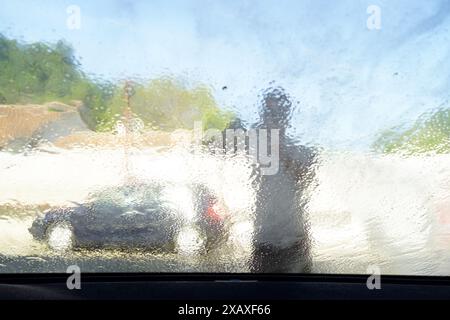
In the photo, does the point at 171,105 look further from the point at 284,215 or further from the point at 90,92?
the point at 284,215

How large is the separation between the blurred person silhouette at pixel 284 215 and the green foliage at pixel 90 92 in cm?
51

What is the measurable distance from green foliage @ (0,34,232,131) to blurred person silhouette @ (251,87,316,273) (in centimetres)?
51

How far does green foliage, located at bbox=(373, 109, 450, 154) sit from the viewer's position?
12.9ft

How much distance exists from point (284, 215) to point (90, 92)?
1.47 meters

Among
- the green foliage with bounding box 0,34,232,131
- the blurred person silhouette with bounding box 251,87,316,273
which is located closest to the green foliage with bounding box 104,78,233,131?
the green foliage with bounding box 0,34,232,131

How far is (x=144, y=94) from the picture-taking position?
3.88 m

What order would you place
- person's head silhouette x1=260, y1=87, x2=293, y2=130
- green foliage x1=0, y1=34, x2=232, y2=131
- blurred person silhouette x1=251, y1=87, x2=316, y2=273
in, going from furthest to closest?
1. blurred person silhouette x1=251, y1=87, x2=316, y2=273
2. person's head silhouette x1=260, y1=87, x2=293, y2=130
3. green foliage x1=0, y1=34, x2=232, y2=131

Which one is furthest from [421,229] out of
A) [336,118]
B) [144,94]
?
[144,94]

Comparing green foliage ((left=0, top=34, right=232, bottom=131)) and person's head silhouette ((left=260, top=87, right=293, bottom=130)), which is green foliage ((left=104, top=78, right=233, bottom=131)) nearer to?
green foliage ((left=0, top=34, right=232, bottom=131))

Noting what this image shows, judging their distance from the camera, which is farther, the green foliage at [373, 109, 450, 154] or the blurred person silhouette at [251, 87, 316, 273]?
the blurred person silhouette at [251, 87, 316, 273]

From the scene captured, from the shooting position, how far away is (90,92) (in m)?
3.85
